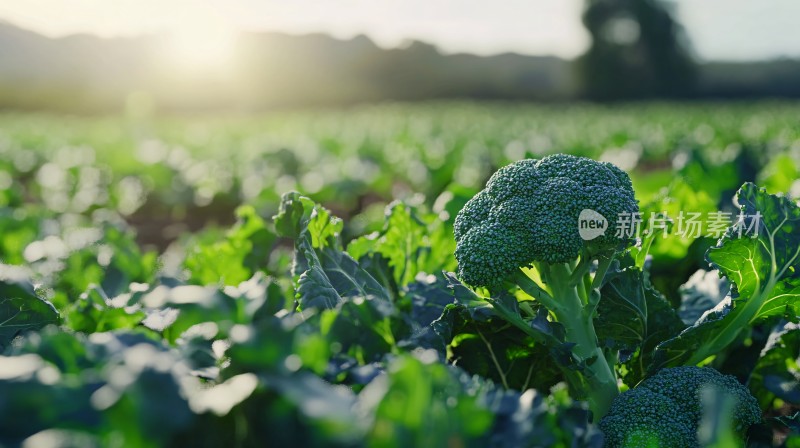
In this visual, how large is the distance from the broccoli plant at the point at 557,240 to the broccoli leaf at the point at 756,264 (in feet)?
0.82

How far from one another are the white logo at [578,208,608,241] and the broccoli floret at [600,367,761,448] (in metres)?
0.42

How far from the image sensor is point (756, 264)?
1794 mm

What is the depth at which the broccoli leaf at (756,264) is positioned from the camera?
70.0 inches

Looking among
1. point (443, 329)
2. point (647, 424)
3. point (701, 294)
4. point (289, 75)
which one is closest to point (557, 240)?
point (443, 329)

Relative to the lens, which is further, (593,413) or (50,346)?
(593,413)

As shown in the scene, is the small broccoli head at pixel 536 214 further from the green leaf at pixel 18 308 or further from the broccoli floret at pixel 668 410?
the green leaf at pixel 18 308

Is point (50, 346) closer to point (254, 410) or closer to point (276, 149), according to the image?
point (254, 410)

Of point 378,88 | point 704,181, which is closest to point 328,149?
point 704,181

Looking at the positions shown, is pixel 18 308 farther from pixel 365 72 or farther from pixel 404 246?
pixel 365 72

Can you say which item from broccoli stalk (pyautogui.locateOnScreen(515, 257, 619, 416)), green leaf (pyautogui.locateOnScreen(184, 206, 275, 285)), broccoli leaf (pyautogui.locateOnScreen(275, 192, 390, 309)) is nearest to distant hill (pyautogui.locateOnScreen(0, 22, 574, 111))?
green leaf (pyautogui.locateOnScreen(184, 206, 275, 285))

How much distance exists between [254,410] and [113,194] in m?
7.36

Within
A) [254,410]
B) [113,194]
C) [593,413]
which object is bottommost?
[113,194]

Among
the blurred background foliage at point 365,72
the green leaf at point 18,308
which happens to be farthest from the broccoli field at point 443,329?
the blurred background foliage at point 365,72

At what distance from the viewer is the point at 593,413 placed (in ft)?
5.90
